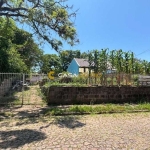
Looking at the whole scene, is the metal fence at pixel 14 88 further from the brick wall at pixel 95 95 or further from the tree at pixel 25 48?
the tree at pixel 25 48

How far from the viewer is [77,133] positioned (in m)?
6.48

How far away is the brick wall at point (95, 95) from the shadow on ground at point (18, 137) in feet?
15.0

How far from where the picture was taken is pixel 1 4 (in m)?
10.6

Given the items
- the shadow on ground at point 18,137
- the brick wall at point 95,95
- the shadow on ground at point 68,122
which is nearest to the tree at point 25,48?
the brick wall at point 95,95

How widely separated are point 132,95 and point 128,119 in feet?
13.7

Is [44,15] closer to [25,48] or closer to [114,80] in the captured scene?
[114,80]

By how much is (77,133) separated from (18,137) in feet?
5.74

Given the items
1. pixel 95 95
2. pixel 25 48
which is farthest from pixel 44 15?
pixel 25 48

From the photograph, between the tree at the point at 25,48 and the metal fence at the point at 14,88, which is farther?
the tree at the point at 25,48

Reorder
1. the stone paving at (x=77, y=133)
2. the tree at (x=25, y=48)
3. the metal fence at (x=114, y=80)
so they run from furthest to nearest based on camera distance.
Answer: the tree at (x=25, y=48)
the metal fence at (x=114, y=80)
the stone paving at (x=77, y=133)

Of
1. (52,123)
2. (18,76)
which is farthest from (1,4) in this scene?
(52,123)

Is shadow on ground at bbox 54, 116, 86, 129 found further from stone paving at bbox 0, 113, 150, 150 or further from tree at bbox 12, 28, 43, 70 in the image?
tree at bbox 12, 28, 43, 70

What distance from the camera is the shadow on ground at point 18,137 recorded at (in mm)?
5562

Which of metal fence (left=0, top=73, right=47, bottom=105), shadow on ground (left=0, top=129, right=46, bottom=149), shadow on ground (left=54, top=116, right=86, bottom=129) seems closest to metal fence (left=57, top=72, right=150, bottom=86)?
metal fence (left=0, top=73, right=47, bottom=105)
